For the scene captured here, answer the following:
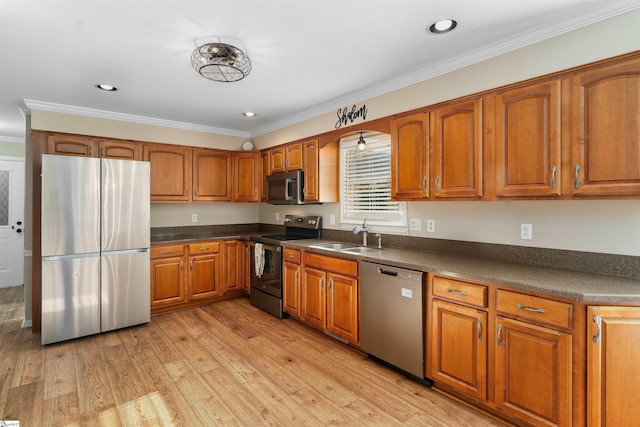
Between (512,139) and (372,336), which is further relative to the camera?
(372,336)

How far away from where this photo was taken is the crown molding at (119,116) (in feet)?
11.8

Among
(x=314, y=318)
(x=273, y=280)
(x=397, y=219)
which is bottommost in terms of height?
(x=314, y=318)

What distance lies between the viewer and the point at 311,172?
3936 mm

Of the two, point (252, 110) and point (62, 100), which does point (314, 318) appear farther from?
point (62, 100)

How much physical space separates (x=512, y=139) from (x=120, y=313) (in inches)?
162

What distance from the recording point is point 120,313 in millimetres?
3541

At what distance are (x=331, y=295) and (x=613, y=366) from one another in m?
2.11

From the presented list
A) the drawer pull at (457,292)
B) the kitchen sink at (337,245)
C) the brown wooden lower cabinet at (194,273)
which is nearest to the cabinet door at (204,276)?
the brown wooden lower cabinet at (194,273)

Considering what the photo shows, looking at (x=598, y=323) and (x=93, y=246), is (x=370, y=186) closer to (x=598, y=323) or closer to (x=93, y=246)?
(x=598, y=323)

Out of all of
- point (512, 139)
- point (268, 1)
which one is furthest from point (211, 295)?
point (512, 139)

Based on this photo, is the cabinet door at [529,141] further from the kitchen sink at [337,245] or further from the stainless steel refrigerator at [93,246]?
the stainless steel refrigerator at [93,246]

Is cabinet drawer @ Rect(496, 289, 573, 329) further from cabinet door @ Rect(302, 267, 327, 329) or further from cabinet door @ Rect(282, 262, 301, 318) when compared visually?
cabinet door @ Rect(282, 262, 301, 318)

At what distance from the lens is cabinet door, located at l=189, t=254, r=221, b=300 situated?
428cm

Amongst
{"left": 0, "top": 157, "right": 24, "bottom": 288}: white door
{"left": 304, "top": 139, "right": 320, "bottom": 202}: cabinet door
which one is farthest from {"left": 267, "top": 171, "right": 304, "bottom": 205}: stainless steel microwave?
{"left": 0, "top": 157, "right": 24, "bottom": 288}: white door
